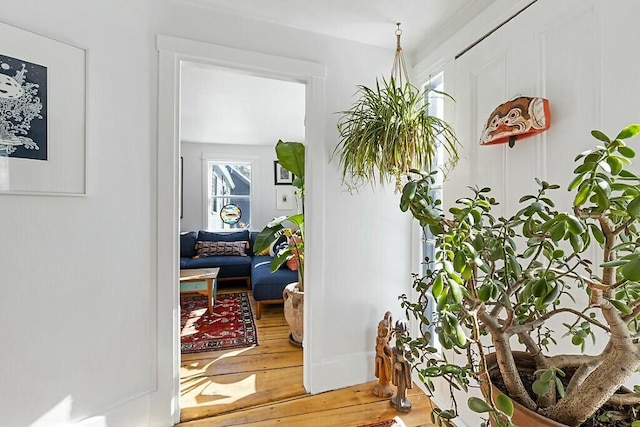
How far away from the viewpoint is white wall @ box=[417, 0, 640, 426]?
102 cm

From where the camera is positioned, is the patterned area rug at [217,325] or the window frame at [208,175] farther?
the window frame at [208,175]

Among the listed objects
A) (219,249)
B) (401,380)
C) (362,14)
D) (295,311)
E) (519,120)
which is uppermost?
(362,14)

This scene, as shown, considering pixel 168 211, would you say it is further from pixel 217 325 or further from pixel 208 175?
pixel 208 175

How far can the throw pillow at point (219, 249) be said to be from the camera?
4.60 meters

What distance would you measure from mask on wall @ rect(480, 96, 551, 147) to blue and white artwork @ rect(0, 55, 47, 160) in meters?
2.03

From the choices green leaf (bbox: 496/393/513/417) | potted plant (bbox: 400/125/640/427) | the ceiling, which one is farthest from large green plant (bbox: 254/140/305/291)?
green leaf (bbox: 496/393/513/417)

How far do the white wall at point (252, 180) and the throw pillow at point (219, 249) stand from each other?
2.36ft

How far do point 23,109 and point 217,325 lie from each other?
2.39 metres

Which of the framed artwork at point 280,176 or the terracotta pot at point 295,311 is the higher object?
the framed artwork at point 280,176

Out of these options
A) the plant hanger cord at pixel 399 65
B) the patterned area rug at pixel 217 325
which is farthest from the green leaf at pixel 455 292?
the patterned area rug at pixel 217 325

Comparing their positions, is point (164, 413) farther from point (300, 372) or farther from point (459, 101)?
point (459, 101)

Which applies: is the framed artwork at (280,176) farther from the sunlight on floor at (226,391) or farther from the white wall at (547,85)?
the white wall at (547,85)

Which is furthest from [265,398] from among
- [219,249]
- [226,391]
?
[219,249]

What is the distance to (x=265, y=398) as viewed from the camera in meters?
1.89
